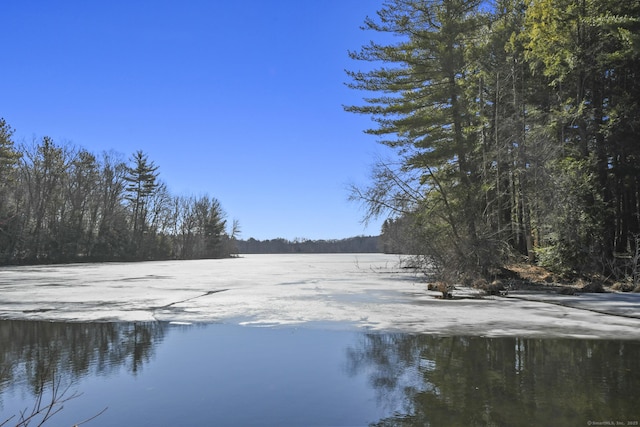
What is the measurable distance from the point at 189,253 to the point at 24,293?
2591 inches

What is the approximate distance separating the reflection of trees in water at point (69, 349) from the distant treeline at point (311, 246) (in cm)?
15712

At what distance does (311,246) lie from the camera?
17162cm

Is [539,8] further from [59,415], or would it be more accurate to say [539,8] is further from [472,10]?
[59,415]

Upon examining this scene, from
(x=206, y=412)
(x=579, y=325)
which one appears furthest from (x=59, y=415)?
(x=579, y=325)

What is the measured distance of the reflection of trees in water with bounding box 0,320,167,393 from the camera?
221 inches

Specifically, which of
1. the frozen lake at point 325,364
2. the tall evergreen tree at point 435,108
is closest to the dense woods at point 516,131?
the tall evergreen tree at point 435,108

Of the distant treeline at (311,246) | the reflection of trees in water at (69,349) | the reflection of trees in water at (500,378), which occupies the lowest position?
the reflection of trees in water at (500,378)

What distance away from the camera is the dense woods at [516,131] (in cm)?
1800

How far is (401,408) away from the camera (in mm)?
4344

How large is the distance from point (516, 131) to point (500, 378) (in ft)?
54.9

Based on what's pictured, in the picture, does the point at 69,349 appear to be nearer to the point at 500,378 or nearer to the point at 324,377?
the point at 324,377

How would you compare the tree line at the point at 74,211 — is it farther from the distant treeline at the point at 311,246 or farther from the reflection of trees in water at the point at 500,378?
the distant treeline at the point at 311,246

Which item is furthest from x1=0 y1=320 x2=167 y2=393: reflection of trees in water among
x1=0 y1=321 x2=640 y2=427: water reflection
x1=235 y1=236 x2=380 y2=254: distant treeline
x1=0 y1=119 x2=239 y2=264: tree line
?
x1=235 y1=236 x2=380 y2=254: distant treeline

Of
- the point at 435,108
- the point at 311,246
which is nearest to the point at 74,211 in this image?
the point at 435,108
